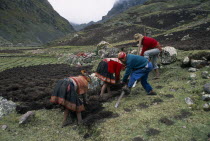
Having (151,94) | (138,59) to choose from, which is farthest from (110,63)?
(151,94)

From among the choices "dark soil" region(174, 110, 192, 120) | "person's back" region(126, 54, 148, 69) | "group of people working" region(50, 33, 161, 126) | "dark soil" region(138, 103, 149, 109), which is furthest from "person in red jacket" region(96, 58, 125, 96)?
"dark soil" region(174, 110, 192, 120)

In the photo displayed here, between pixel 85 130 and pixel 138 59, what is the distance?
370 cm

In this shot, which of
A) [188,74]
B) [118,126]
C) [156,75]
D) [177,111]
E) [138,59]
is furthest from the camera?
[156,75]

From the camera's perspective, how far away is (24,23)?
12825 cm

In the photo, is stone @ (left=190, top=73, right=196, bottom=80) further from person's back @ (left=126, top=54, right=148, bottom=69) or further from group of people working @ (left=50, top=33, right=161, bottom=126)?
person's back @ (left=126, top=54, right=148, bottom=69)

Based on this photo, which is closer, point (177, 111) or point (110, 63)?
point (177, 111)

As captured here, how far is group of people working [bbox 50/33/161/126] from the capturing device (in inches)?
256

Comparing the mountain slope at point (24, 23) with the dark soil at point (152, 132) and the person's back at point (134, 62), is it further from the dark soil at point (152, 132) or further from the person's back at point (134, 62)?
the dark soil at point (152, 132)

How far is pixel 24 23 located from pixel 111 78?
137 m

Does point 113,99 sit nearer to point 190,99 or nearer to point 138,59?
point 138,59

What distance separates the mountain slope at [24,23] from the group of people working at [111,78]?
101075 mm

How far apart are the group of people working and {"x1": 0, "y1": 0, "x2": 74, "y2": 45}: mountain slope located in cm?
10108

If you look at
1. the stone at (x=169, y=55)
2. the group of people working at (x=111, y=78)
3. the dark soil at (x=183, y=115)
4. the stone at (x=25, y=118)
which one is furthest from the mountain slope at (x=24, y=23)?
the dark soil at (x=183, y=115)

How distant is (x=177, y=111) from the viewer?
6434mm
